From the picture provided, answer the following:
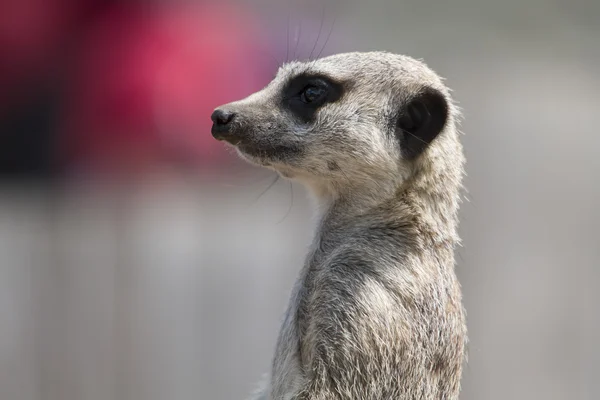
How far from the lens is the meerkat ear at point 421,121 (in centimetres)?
189

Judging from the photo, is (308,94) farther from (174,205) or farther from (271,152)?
(174,205)

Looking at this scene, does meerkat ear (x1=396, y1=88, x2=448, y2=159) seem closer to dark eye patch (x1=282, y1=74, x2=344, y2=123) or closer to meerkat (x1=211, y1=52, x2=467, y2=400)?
meerkat (x1=211, y1=52, x2=467, y2=400)

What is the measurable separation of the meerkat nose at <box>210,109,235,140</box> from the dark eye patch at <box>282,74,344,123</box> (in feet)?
0.47

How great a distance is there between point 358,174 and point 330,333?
0.36m

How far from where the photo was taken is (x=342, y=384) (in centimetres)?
171

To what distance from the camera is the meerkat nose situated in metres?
1.85

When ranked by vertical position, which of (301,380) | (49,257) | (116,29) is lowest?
(49,257)

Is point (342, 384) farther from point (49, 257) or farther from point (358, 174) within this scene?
point (49, 257)

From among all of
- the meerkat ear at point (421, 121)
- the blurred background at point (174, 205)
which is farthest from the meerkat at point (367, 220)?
the blurred background at point (174, 205)

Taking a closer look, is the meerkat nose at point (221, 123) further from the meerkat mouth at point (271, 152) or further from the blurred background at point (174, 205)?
the blurred background at point (174, 205)

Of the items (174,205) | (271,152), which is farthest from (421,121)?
(174,205)

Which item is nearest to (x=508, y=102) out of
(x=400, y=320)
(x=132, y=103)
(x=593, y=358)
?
(x=593, y=358)

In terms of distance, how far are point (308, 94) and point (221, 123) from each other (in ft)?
0.69

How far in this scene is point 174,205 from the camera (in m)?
3.55
